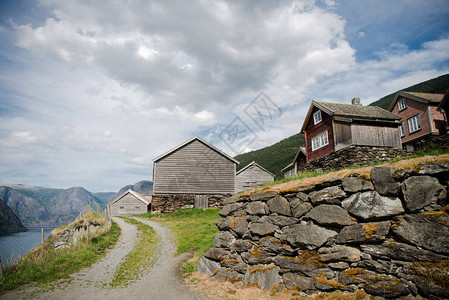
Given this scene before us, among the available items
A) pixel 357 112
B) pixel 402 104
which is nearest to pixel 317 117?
pixel 357 112

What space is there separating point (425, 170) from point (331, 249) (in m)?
2.83

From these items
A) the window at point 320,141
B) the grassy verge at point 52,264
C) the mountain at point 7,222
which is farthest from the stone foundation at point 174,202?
the mountain at point 7,222

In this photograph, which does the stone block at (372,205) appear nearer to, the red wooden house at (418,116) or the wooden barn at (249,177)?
the red wooden house at (418,116)

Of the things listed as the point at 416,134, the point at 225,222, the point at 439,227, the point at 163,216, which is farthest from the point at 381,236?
the point at 416,134

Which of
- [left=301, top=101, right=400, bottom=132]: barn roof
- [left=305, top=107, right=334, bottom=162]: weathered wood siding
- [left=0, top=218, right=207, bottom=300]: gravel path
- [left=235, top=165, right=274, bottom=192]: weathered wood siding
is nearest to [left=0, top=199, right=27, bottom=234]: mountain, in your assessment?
[left=235, top=165, right=274, bottom=192]: weathered wood siding

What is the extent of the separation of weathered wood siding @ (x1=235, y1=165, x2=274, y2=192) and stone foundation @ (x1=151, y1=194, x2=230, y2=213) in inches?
557

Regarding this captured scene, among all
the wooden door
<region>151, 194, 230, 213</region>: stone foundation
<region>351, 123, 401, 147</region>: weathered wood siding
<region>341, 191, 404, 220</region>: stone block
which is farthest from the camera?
the wooden door

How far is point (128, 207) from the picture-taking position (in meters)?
39.9

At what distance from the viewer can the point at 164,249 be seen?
12.9 metres

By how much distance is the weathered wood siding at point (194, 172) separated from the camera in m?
27.8

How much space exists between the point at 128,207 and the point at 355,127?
3553cm

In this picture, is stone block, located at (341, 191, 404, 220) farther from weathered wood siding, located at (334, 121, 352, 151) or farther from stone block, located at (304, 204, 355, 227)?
weathered wood siding, located at (334, 121, 352, 151)

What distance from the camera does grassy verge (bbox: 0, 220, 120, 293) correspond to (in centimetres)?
877

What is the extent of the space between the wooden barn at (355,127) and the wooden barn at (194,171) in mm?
11663
